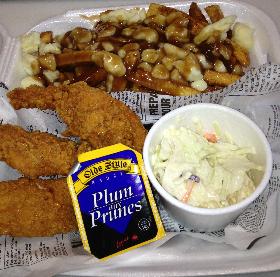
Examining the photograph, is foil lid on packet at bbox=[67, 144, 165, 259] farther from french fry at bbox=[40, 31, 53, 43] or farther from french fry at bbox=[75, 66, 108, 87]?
french fry at bbox=[40, 31, 53, 43]

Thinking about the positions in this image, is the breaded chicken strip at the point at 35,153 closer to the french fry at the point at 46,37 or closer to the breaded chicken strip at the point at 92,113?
the breaded chicken strip at the point at 92,113

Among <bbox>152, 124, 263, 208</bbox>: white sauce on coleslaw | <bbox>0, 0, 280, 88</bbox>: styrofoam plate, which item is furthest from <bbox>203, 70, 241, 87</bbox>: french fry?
<bbox>152, 124, 263, 208</bbox>: white sauce on coleslaw

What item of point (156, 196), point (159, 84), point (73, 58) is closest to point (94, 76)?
point (73, 58)

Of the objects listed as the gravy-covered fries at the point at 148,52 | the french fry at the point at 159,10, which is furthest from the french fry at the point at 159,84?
the french fry at the point at 159,10

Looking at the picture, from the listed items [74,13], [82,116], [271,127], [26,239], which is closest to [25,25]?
[74,13]

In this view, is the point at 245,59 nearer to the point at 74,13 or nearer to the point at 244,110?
the point at 244,110

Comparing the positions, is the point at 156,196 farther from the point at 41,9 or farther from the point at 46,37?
the point at 41,9
